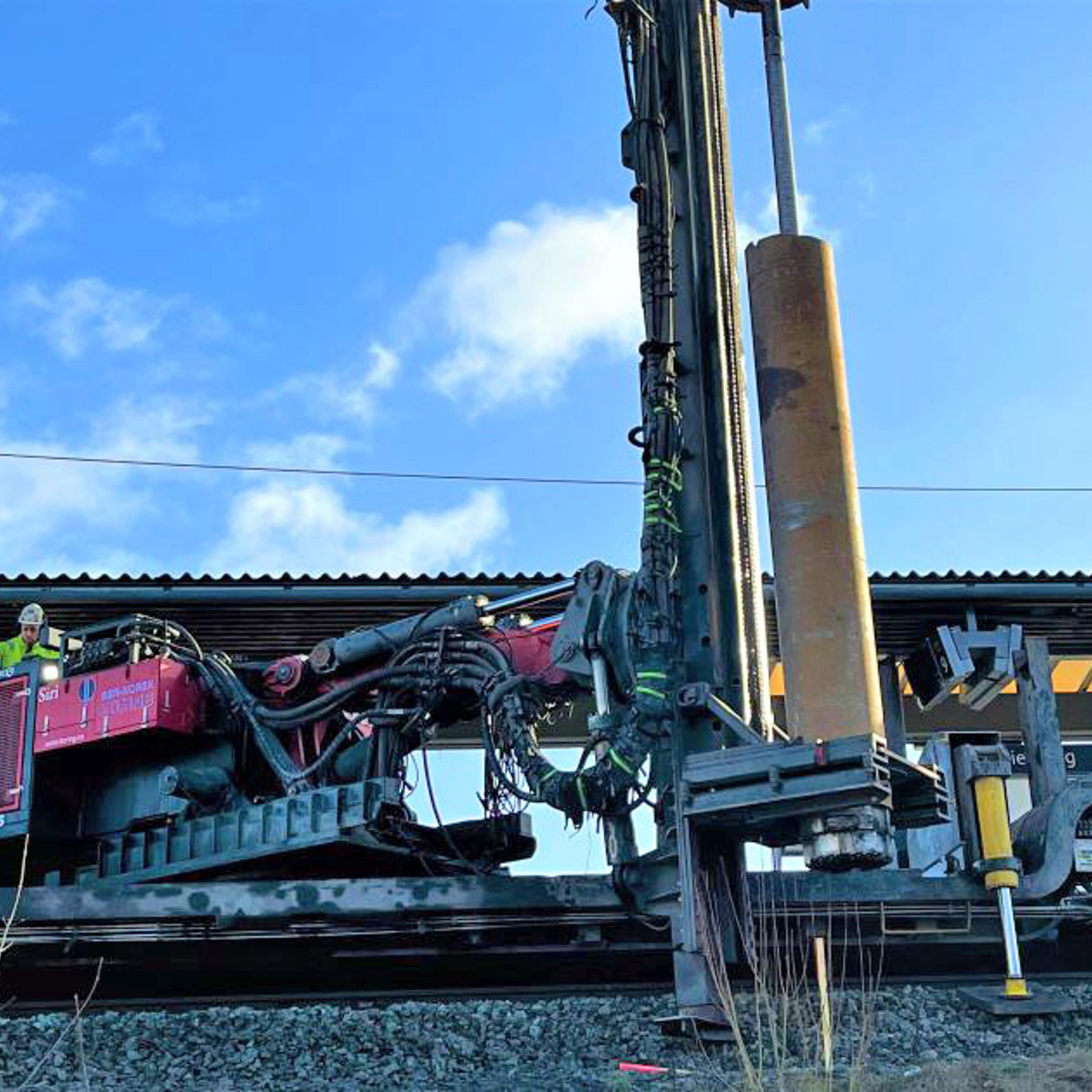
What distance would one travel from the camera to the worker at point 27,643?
15.5 meters

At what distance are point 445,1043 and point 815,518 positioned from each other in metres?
4.41

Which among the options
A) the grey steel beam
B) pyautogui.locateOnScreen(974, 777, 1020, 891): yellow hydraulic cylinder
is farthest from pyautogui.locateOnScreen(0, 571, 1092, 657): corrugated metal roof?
pyautogui.locateOnScreen(974, 777, 1020, 891): yellow hydraulic cylinder

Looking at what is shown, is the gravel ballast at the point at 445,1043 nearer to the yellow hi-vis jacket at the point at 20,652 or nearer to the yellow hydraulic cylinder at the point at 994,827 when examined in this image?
the yellow hydraulic cylinder at the point at 994,827

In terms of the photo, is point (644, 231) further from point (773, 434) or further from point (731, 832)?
point (731, 832)

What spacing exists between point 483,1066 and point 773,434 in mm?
4857

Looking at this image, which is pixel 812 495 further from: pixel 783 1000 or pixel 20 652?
pixel 20 652

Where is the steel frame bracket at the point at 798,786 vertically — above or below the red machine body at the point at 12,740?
below

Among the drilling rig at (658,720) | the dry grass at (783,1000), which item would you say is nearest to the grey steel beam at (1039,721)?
the drilling rig at (658,720)

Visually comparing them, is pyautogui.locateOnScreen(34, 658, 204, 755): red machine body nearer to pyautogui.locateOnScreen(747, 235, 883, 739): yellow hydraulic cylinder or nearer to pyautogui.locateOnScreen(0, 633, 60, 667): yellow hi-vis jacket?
pyautogui.locateOnScreen(0, 633, 60, 667): yellow hi-vis jacket

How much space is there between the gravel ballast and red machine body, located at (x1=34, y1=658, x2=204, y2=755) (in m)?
3.16

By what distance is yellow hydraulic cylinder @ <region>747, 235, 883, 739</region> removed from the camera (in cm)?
1133

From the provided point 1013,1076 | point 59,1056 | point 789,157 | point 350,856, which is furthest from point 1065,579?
point 59,1056

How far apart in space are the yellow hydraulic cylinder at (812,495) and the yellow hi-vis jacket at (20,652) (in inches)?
282

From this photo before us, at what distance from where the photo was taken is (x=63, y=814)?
14.9m
